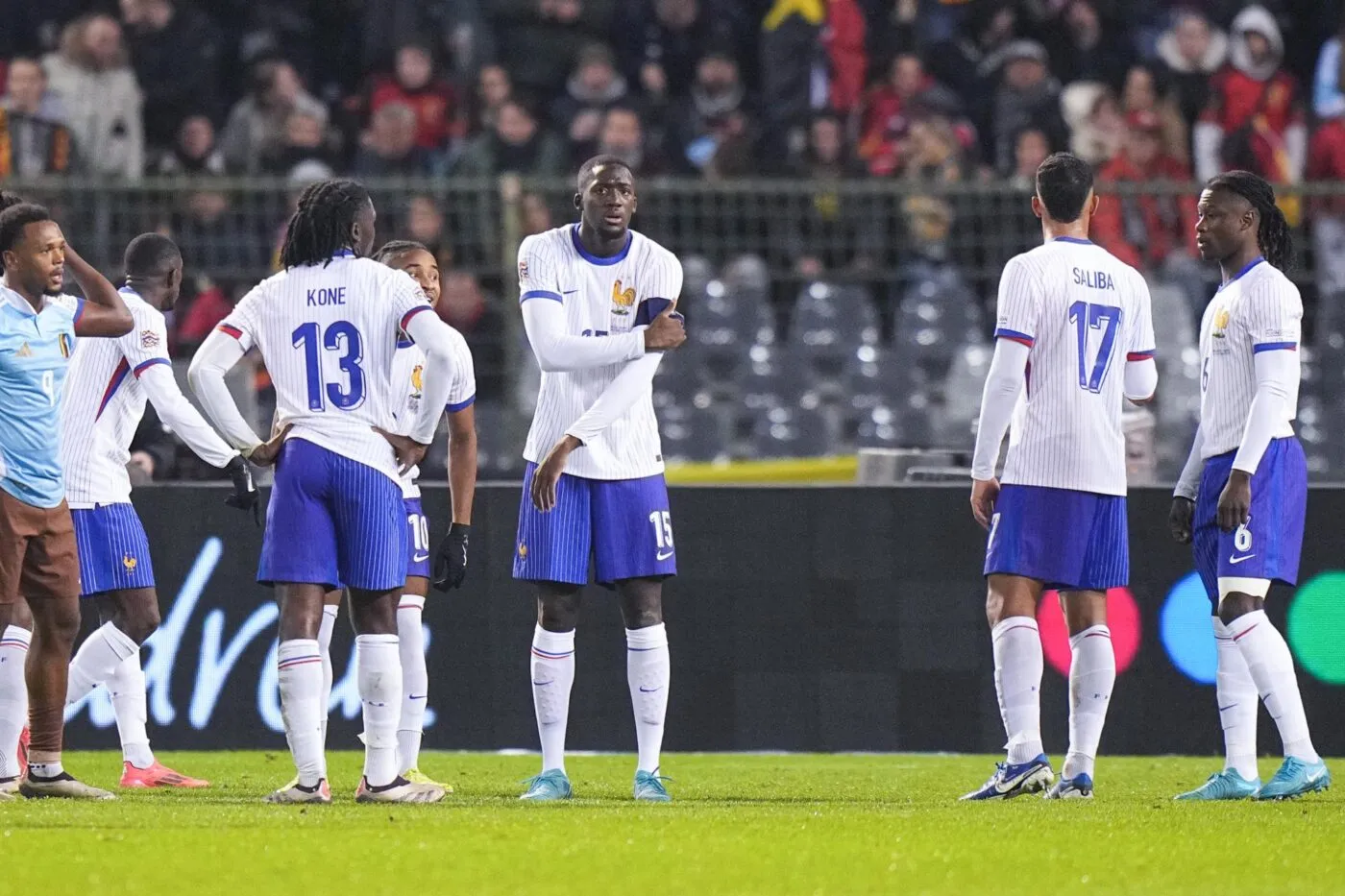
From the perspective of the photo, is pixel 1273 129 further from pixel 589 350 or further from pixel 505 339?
pixel 589 350

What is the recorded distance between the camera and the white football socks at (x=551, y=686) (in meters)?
7.25

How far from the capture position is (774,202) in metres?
13.3

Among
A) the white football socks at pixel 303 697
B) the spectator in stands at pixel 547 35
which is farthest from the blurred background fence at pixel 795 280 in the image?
the white football socks at pixel 303 697

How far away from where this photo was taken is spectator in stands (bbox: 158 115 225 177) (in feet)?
47.6

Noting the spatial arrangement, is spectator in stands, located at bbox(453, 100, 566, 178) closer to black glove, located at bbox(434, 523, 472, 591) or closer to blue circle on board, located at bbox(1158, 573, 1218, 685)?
blue circle on board, located at bbox(1158, 573, 1218, 685)

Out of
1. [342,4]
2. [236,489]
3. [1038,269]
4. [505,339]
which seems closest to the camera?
[1038,269]

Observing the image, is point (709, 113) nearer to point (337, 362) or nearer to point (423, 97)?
point (423, 97)

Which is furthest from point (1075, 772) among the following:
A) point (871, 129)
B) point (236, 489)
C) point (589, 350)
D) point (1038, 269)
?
point (871, 129)

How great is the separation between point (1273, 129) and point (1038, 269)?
29.5ft

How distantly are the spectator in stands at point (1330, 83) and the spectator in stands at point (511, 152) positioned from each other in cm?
553

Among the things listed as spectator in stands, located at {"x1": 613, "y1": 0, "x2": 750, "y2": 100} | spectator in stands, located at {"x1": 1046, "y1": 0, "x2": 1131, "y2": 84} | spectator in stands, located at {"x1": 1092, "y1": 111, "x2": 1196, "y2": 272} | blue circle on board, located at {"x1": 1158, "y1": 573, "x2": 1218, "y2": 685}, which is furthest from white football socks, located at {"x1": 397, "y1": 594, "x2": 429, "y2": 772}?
spectator in stands, located at {"x1": 1046, "y1": 0, "x2": 1131, "y2": 84}

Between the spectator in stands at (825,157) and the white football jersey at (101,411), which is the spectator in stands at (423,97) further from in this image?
the white football jersey at (101,411)

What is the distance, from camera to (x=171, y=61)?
15656 millimetres

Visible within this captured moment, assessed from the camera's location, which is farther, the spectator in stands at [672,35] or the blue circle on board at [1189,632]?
the spectator in stands at [672,35]
